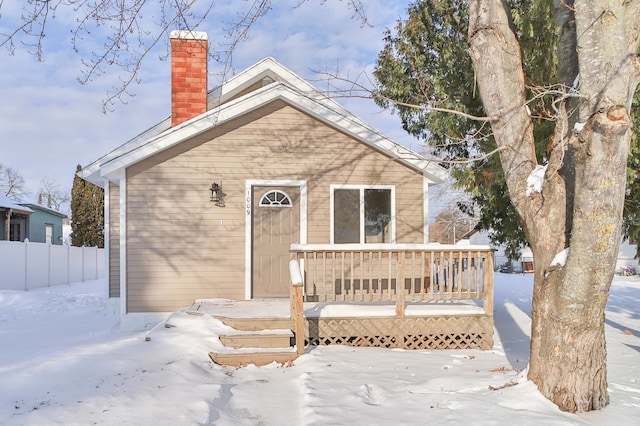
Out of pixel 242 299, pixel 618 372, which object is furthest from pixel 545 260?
pixel 242 299

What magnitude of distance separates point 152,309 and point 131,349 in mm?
2795

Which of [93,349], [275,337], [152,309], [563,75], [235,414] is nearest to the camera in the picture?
[235,414]

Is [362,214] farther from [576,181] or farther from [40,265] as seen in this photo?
[40,265]

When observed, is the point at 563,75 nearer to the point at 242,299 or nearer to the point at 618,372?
the point at 618,372

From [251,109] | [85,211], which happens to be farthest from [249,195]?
[85,211]

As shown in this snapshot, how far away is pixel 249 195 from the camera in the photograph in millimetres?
8531

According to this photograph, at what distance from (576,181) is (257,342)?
4.14 m

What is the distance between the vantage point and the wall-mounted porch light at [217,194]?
8.35 meters

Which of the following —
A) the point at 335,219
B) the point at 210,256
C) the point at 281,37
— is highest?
the point at 281,37

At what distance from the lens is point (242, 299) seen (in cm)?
844

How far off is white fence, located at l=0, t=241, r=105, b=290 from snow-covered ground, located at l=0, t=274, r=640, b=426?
9.86 m

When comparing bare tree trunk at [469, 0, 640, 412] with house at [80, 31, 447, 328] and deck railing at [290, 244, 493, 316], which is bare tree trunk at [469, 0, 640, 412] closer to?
deck railing at [290, 244, 493, 316]

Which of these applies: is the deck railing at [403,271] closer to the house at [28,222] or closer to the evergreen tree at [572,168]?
the evergreen tree at [572,168]

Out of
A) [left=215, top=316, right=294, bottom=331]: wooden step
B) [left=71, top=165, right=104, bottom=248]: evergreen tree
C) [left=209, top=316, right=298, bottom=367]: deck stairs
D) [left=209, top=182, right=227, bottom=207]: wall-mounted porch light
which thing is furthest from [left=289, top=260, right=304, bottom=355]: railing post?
[left=71, top=165, right=104, bottom=248]: evergreen tree
